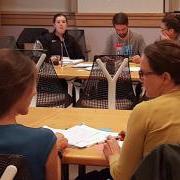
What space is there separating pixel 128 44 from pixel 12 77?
4.41 metres

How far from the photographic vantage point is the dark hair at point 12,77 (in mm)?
1659

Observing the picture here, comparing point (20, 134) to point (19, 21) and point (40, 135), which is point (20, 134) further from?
point (19, 21)

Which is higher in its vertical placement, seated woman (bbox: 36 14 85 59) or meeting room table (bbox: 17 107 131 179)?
seated woman (bbox: 36 14 85 59)

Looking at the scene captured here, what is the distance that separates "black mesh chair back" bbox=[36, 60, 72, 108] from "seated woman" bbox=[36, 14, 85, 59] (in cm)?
164

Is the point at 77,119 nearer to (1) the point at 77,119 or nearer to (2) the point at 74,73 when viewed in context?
(1) the point at 77,119

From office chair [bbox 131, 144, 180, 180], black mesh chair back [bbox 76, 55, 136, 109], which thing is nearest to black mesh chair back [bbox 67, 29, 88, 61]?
black mesh chair back [bbox 76, 55, 136, 109]

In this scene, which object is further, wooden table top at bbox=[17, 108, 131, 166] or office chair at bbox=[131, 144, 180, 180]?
wooden table top at bbox=[17, 108, 131, 166]

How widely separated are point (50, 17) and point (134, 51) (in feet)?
6.90

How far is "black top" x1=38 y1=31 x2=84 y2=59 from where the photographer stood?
19.5ft

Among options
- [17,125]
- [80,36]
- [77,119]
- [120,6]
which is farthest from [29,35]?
[17,125]

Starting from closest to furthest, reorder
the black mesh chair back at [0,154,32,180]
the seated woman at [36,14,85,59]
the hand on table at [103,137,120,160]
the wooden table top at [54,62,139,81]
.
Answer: the black mesh chair back at [0,154,32,180], the hand on table at [103,137,120,160], the wooden table top at [54,62,139,81], the seated woman at [36,14,85,59]

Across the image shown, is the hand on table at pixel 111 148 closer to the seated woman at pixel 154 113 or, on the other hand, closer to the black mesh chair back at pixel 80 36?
the seated woman at pixel 154 113

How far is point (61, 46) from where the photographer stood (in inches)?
235

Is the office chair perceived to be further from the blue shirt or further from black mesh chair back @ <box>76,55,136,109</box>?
black mesh chair back @ <box>76,55,136,109</box>
